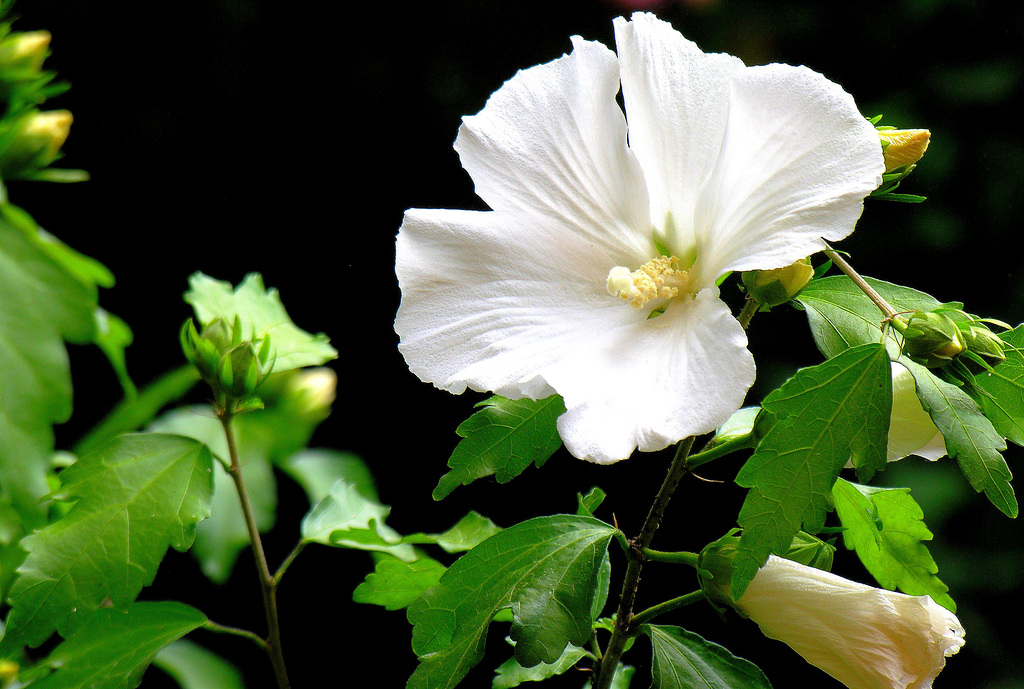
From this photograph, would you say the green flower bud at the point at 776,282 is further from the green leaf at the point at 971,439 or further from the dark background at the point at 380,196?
the dark background at the point at 380,196

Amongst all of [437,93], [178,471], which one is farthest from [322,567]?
[178,471]

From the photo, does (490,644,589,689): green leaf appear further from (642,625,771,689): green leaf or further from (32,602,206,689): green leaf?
(32,602,206,689): green leaf

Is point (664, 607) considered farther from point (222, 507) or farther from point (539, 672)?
point (222, 507)

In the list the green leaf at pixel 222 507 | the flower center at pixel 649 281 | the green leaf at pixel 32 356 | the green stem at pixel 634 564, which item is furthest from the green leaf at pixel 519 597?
the green leaf at pixel 222 507

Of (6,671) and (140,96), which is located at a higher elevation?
(140,96)

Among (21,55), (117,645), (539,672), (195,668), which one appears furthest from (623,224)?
(195,668)

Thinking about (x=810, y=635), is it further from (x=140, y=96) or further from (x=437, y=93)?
(x=140, y=96)
